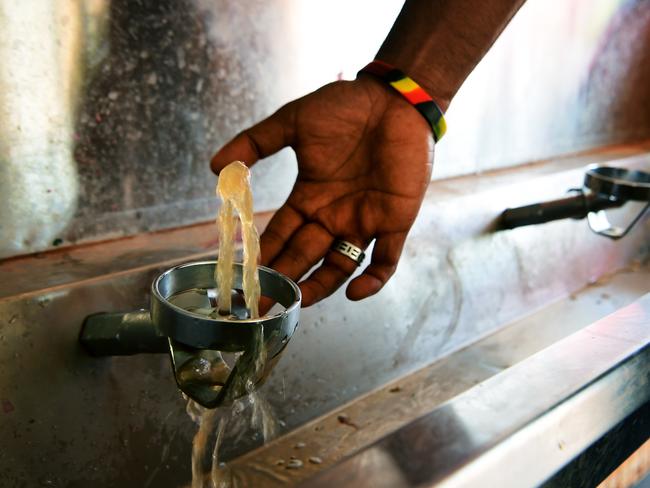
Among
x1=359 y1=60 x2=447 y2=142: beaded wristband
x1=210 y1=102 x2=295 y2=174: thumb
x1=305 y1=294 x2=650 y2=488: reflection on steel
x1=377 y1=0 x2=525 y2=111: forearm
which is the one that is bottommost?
x1=305 y1=294 x2=650 y2=488: reflection on steel

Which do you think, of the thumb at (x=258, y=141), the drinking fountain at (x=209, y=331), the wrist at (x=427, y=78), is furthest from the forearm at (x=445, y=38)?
the drinking fountain at (x=209, y=331)

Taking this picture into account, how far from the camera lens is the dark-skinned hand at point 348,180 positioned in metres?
0.82

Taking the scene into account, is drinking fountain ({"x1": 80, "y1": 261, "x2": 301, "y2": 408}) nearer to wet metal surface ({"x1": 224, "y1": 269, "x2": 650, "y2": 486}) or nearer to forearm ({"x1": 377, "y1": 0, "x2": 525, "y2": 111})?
wet metal surface ({"x1": 224, "y1": 269, "x2": 650, "y2": 486})

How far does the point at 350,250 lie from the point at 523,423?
339 millimetres

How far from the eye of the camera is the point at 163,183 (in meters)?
1.02

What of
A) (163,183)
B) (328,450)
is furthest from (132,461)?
(163,183)

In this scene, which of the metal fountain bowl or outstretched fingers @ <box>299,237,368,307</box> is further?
outstretched fingers @ <box>299,237,368,307</box>

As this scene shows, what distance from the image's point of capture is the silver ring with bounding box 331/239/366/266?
2.74ft

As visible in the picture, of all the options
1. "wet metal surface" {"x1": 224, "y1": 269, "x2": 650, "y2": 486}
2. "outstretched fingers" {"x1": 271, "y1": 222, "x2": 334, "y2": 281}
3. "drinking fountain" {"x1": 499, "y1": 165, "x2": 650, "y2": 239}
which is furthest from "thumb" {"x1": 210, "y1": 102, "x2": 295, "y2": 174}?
"drinking fountain" {"x1": 499, "y1": 165, "x2": 650, "y2": 239}

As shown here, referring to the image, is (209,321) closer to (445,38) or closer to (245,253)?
(245,253)

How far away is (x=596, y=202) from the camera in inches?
49.2

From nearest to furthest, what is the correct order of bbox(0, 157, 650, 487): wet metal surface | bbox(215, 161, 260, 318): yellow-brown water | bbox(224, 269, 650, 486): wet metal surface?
bbox(215, 161, 260, 318): yellow-brown water
bbox(0, 157, 650, 487): wet metal surface
bbox(224, 269, 650, 486): wet metal surface

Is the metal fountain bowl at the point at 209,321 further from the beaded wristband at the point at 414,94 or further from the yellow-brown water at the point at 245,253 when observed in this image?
the beaded wristband at the point at 414,94

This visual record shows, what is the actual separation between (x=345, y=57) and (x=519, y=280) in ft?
2.02
